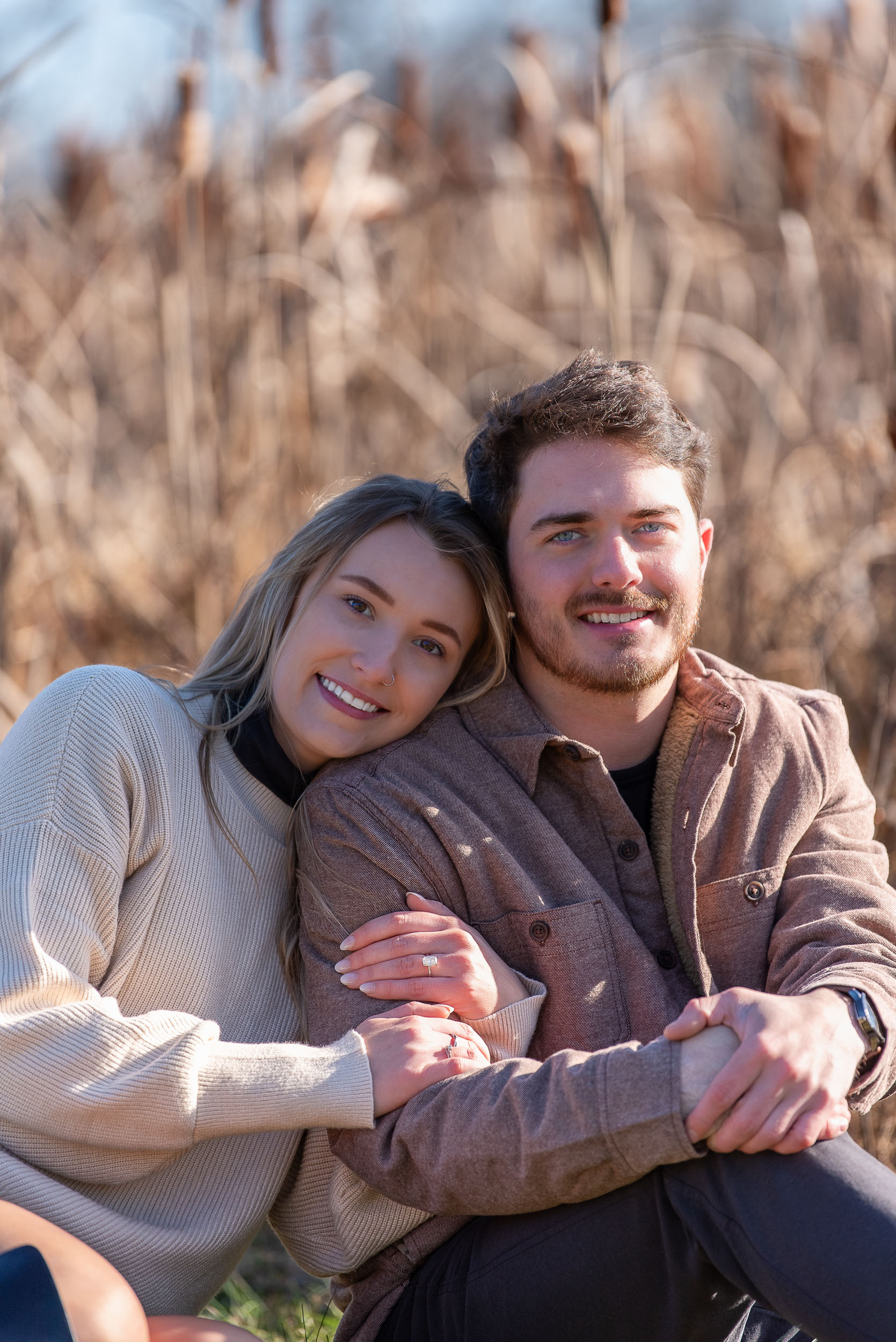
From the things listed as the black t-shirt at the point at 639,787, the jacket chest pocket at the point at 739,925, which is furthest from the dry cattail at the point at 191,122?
the jacket chest pocket at the point at 739,925

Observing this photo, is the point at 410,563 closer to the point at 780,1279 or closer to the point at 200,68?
the point at 780,1279

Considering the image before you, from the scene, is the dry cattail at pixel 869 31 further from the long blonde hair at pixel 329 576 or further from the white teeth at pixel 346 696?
the white teeth at pixel 346 696

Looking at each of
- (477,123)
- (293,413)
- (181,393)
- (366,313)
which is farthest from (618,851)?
(477,123)

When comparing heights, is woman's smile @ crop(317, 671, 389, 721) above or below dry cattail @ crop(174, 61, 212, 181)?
below

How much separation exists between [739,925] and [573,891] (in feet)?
0.94

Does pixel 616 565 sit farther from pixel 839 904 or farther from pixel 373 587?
pixel 839 904

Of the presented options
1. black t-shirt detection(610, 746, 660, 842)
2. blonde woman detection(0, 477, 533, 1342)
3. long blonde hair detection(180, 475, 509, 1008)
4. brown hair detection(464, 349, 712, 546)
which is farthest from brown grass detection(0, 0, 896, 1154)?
blonde woman detection(0, 477, 533, 1342)

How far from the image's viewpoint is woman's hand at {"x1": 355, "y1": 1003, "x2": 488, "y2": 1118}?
192cm

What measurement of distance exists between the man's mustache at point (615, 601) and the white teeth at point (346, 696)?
39cm

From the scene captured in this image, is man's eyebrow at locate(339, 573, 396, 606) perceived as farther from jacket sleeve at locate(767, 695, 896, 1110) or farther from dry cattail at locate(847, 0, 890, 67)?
dry cattail at locate(847, 0, 890, 67)

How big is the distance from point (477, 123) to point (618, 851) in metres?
6.37

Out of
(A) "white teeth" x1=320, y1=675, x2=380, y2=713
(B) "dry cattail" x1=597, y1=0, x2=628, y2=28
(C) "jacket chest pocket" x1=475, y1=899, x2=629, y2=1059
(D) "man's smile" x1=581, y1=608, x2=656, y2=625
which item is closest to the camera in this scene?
(C) "jacket chest pocket" x1=475, y1=899, x2=629, y2=1059

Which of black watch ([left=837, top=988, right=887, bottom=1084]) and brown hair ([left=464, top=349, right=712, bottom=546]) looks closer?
black watch ([left=837, top=988, right=887, bottom=1084])

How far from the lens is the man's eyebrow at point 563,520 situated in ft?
7.71
